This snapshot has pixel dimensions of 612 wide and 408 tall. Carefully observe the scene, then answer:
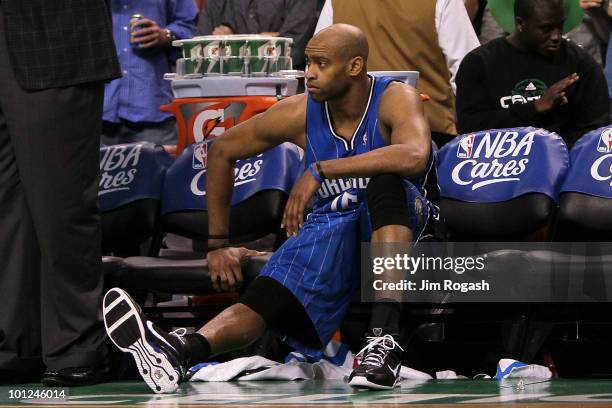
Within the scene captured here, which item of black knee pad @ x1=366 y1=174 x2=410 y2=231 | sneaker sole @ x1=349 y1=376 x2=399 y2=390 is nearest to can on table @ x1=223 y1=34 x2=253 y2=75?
black knee pad @ x1=366 y1=174 x2=410 y2=231

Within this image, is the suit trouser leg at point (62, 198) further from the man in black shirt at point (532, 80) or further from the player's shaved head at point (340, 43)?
the man in black shirt at point (532, 80)

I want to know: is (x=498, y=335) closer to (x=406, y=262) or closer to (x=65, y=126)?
(x=406, y=262)

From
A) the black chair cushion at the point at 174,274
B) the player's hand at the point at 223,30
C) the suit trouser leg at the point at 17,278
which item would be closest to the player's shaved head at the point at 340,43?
the black chair cushion at the point at 174,274

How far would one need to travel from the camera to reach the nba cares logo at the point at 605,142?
5961mm

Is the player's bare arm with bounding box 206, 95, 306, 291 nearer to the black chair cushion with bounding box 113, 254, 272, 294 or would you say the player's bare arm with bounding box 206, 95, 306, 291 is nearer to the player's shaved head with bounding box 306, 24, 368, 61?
the black chair cushion with bounding box 113, 254, 272, 294

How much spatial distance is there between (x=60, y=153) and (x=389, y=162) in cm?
121

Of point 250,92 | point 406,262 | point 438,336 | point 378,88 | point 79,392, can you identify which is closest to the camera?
point 79,392

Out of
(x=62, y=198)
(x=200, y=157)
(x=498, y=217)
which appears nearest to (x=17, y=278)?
(x=62, y=198)

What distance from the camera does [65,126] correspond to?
15.8 ft

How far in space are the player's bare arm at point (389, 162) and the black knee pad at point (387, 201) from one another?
1.4 inches

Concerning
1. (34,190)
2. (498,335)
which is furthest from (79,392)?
(498,335)

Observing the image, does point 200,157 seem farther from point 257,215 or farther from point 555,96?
point 555,96

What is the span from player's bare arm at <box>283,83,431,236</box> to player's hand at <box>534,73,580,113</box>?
1292 millimetres

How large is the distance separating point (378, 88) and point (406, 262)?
2.75ft
